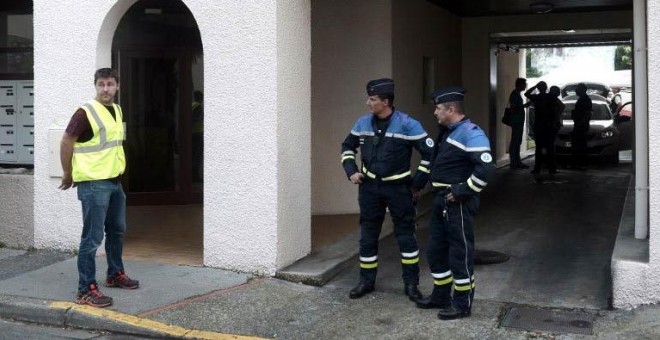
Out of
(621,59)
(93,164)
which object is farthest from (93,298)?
(621,59)

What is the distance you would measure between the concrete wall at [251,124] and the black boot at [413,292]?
1.35 m

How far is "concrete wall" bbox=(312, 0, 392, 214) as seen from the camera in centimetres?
1133

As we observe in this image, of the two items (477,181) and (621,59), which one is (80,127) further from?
(621,59)

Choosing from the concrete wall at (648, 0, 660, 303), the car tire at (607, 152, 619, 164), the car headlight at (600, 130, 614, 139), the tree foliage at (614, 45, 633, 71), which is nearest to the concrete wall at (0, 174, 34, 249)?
the concrete wall at (648, 0, 660, 303)

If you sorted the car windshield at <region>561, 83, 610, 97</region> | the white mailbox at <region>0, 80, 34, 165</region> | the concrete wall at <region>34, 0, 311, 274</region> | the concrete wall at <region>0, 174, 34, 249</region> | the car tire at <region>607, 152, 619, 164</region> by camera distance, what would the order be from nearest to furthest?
the concrete wall at <region>34, 0, 311, 274</region> → the concrete wall at <region>0, 174, 34, 249</region> → the white mailbox at <region>0, 80, 34, 165</region> → the car tire at <region>607, 152, 619, 164</region> → the car windshield at <region>561, 83, 610, 97</region>

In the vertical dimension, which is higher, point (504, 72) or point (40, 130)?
point (504, 72)

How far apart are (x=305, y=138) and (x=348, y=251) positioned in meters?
1.31

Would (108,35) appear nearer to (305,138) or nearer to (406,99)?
(305,138)

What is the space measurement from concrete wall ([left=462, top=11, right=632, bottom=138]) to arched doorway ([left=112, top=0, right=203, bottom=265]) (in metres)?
6.86

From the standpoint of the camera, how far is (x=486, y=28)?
17188 mm

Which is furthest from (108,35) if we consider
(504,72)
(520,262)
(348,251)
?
(504,72)

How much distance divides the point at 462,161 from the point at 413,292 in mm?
1344

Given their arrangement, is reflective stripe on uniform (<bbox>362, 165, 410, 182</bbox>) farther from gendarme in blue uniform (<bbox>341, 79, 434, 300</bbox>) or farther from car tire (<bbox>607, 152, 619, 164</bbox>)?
car tire (<bbox>607, 152, 619, 164</bbox>)

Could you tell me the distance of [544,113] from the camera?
53.2ft
